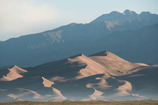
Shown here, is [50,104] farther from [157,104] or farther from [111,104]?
[157,104]

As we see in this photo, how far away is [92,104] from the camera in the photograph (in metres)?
82.8

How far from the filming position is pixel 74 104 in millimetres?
83250

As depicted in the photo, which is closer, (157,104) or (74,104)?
(157,104)

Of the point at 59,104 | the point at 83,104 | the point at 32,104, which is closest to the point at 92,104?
the point at 83,104

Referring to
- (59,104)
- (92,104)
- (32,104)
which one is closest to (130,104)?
(92,104)

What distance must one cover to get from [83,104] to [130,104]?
35.9ft

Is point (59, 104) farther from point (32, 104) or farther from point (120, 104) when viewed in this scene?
point (120, 104)

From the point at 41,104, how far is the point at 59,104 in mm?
4369

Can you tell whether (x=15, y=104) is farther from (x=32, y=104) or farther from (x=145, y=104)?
(x=145, y=104)

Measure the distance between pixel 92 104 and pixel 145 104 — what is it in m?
12.2

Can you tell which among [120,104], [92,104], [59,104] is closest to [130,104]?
[120,104]

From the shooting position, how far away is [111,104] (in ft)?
269

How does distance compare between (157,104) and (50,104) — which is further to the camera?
(50,104)

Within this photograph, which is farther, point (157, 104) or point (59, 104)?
point (59, 104)
